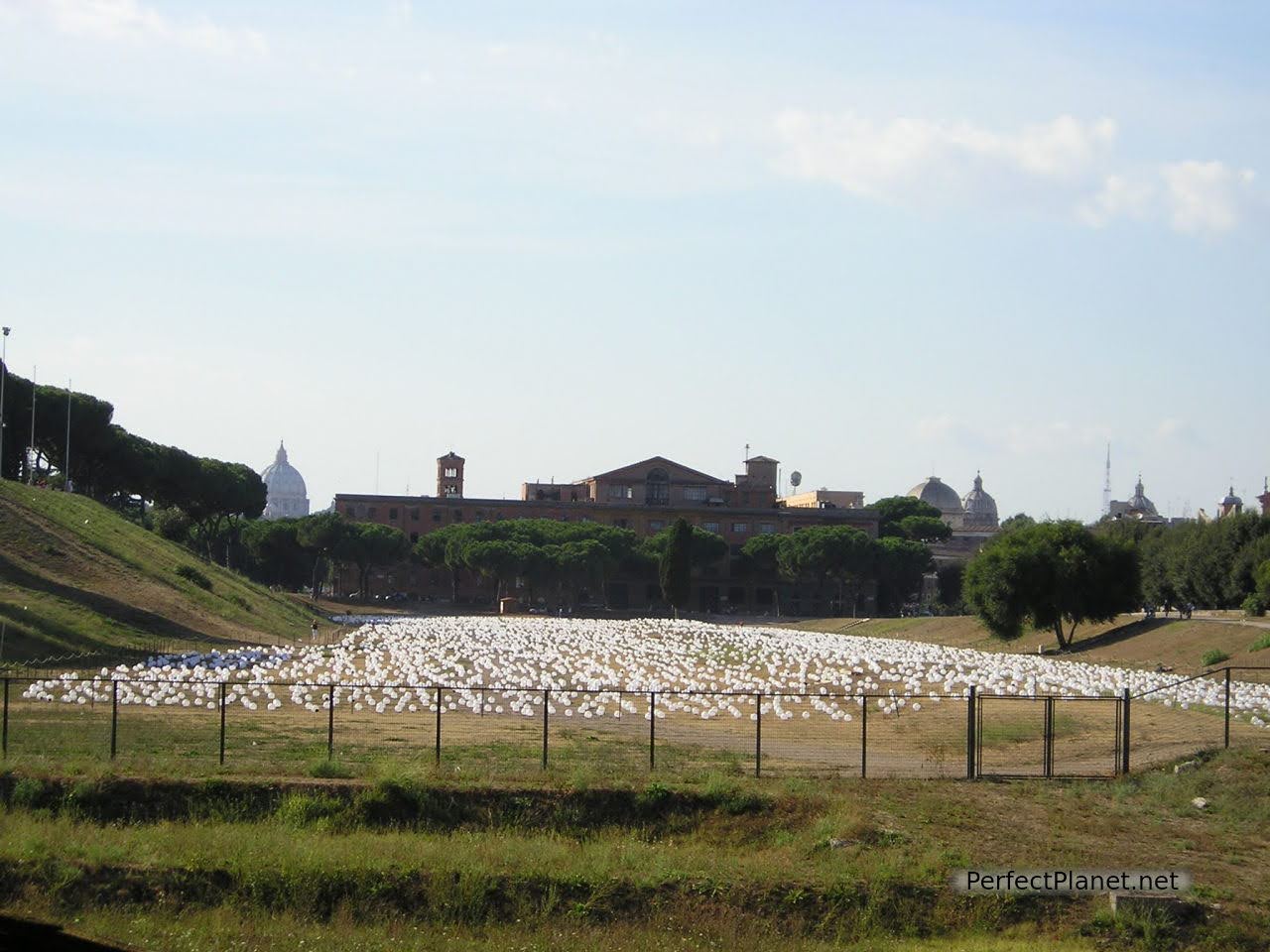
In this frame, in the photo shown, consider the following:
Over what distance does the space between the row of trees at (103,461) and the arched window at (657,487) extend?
47.5 metres

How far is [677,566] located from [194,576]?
173 feet

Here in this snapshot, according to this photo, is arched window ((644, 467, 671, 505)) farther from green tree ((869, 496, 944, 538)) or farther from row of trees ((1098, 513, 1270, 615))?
row of trees ((1098, 513, 1270, 615))

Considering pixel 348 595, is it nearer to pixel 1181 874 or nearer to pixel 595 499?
pixel 595 499

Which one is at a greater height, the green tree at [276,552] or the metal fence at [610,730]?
the green tree at [276,552]

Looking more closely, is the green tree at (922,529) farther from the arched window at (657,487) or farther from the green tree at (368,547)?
the green tree at (368,547)

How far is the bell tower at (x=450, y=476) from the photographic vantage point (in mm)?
146375

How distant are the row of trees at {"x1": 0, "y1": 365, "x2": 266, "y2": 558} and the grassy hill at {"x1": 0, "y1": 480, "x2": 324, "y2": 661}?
1528 centimetres

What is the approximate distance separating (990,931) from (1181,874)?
2597mm

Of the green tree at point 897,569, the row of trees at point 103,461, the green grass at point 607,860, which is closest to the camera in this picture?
the green grass at point 607,860

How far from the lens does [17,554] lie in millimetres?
48875

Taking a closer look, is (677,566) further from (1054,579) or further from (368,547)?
(1054,579)

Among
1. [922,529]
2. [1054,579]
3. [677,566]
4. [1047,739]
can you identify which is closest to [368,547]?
[677,566]

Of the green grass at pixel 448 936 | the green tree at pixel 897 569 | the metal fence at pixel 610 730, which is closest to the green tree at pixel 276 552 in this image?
the green tree at pixel 897 569

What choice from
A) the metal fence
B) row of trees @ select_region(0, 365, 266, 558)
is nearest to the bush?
row of trees @ select_region(0, 365, 266, 558)
